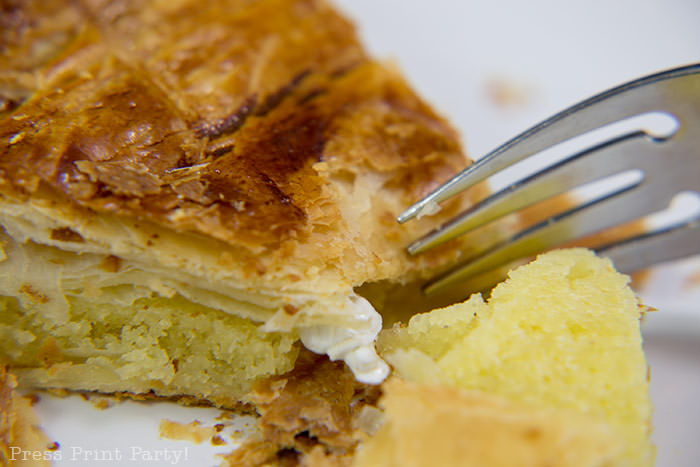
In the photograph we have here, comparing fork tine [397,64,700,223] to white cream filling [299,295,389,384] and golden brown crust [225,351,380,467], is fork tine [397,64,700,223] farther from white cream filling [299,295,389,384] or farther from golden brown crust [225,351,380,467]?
golden brown crust [225,351,380,467]

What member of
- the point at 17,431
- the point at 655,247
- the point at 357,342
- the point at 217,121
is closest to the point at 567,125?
the point at 655,247

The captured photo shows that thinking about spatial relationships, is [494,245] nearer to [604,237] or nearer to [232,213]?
[604,237]

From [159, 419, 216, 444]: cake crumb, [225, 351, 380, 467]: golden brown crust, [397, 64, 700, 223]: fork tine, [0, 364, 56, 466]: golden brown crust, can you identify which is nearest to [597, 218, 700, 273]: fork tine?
[397, 64, 700, 223]: fork tine

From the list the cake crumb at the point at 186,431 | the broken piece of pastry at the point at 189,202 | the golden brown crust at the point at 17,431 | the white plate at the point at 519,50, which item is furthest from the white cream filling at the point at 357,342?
the white plate at the point at 519,50

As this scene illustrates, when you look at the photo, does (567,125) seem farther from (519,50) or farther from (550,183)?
(519,50)

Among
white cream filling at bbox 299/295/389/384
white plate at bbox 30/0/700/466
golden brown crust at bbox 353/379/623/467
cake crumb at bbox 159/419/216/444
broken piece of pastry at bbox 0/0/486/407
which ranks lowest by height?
golden brown crust at bbox 353/379/623/467

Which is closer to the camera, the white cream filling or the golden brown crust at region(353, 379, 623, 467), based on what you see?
the golden brown crust at region(353, 379, 623, 467)
